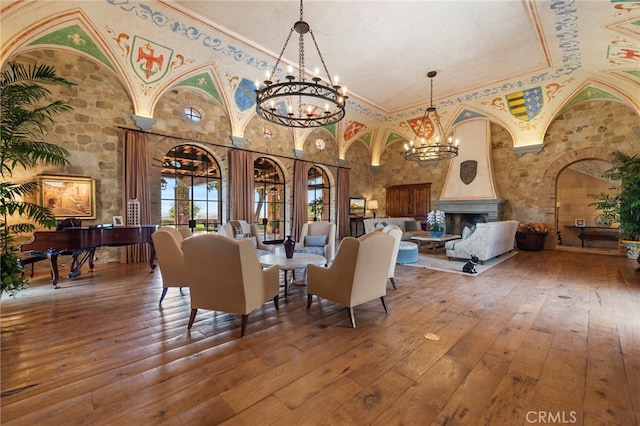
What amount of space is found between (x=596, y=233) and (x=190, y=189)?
541 inches

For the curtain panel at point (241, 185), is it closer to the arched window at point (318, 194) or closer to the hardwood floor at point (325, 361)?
the arched window at point (318, 194)

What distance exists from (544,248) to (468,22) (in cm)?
687

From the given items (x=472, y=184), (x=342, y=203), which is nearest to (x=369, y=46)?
(x=342, y=203)

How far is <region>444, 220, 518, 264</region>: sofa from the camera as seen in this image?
5258 millimetres

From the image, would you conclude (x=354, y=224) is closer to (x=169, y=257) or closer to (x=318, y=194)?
(x=318, y=194)

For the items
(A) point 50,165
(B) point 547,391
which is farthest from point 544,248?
(A) point 50,165

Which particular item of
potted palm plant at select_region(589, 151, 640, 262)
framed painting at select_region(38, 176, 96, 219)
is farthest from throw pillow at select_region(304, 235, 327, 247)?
potted palm plant at select_region(589, 151, 640, 262)

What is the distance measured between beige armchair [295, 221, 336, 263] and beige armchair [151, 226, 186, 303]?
207 cm

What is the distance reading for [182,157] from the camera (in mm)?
6578

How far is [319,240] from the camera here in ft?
16.3

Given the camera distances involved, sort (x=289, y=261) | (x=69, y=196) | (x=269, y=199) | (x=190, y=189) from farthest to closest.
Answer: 1. (x=269, y=199)
2. (x=190, y=189)
3. (x=69, y=196)
4. (x=289, y=261)

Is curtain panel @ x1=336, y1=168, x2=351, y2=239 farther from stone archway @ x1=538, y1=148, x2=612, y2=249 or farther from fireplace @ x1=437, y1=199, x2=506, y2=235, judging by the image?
stone archway @ x1=538, y1=148, x2=612, y2=249

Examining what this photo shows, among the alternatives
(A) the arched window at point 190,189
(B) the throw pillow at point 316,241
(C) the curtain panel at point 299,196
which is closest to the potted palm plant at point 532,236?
(B) the throw pillow at point 316,241

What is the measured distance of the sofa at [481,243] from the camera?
17.3ft
